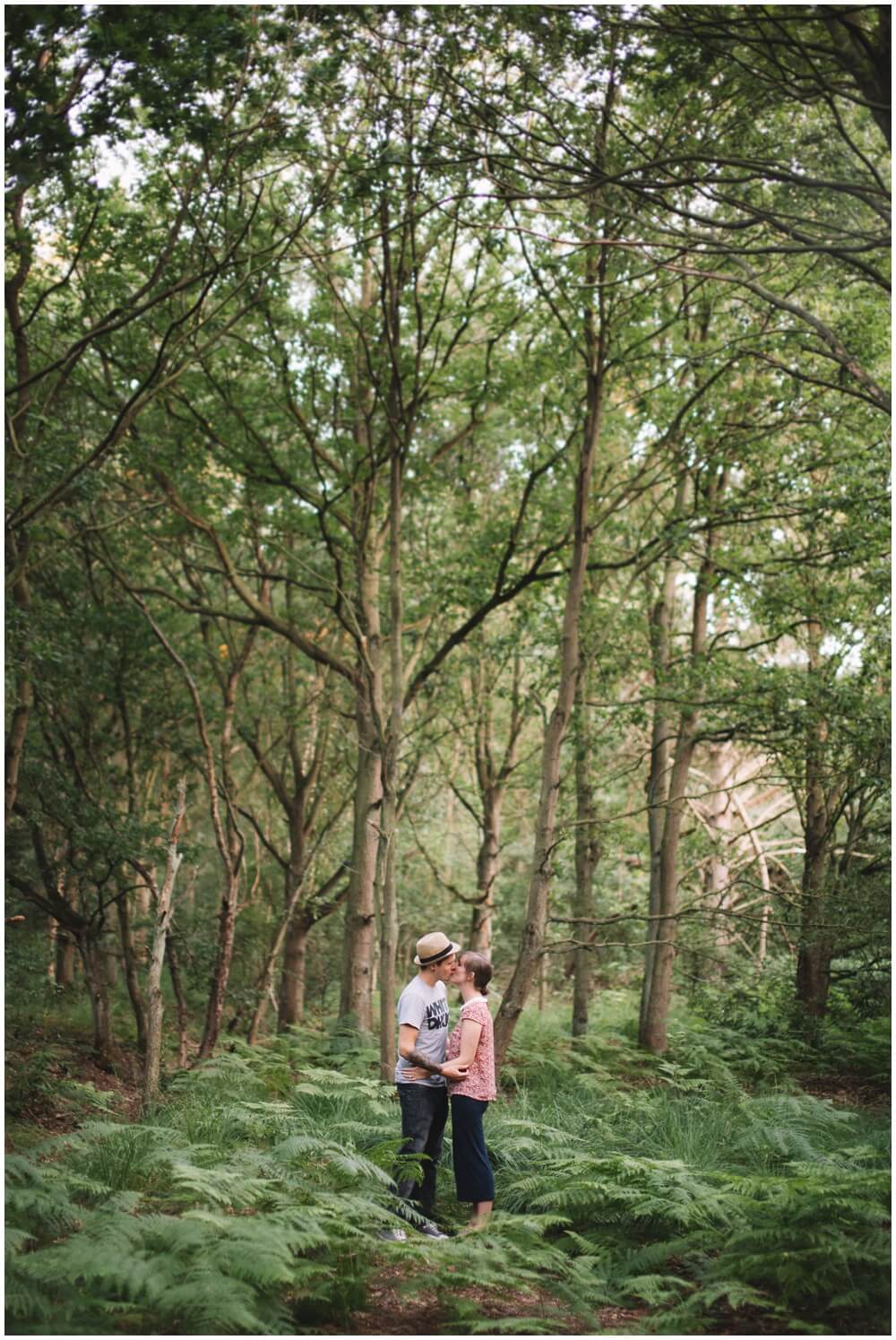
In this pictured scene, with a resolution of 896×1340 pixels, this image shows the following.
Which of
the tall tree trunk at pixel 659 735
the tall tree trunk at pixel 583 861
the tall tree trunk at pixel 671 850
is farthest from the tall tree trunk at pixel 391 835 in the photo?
the tall tree trunk at pixel 583 861

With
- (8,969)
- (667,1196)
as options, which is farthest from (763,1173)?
(8,969)

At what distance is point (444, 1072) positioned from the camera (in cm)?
639

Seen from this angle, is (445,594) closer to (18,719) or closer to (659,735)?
(659,735)

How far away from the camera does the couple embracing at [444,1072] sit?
6402 millimetres

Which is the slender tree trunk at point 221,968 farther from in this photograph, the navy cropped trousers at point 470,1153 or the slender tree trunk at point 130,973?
the navy cropped trousers at point 470,1153

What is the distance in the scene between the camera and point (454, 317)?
13.1 meters

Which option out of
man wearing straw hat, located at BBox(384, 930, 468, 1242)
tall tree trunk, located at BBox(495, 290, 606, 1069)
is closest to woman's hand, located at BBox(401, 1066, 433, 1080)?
man wearing straw hat, located at BBox(384, 930, 468, 1242)

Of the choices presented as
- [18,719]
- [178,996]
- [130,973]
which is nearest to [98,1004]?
[130,973]

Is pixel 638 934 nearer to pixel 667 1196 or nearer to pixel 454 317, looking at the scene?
pixel 454 317

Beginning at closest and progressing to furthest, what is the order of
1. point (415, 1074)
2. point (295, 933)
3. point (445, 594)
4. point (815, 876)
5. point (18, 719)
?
point (415, 1074)
point (18, 719)
point (445, 594)
point (815, 876)
point (295, 933)

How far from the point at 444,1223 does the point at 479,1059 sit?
102 cm

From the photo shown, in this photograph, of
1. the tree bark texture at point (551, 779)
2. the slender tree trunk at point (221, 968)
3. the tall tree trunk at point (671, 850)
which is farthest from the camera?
the tall tree trunk at point (671, 850)

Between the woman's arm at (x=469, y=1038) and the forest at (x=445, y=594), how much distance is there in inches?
28.1

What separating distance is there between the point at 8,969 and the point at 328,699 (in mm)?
6559
